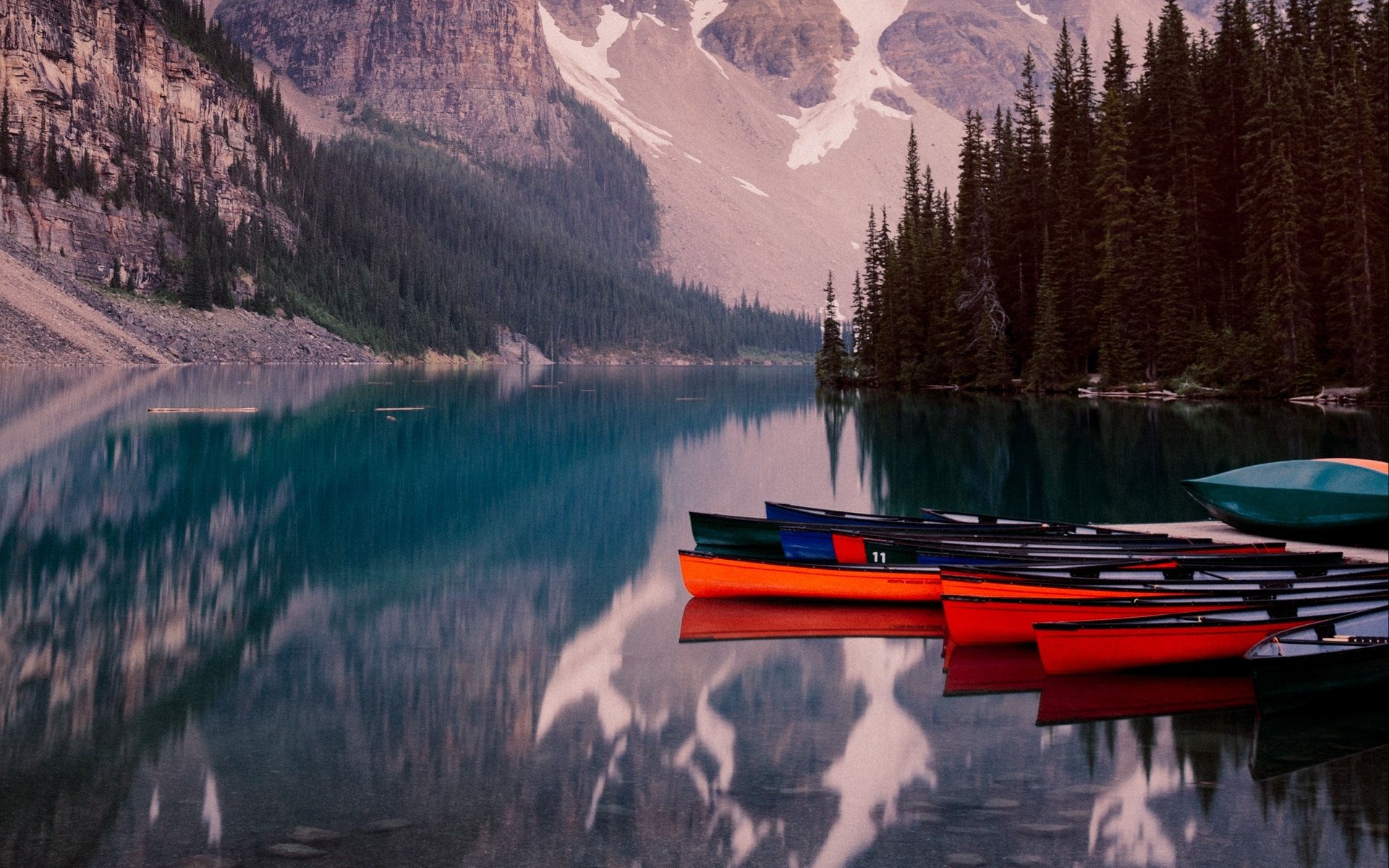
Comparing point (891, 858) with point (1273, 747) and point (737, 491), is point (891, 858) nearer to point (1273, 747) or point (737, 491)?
point (1273, 747)

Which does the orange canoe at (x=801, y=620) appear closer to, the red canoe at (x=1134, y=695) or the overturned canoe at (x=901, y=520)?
the red canoe at (x=1134, y=695)

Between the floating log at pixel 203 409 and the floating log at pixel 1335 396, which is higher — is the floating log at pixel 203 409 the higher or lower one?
the higher one

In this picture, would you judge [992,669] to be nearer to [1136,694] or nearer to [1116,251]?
[1136,694]

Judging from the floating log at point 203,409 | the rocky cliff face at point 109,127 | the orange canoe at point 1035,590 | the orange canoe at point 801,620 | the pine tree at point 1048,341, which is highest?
the rocky cliff face at point 109,127

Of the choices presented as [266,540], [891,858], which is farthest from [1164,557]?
[266,540]

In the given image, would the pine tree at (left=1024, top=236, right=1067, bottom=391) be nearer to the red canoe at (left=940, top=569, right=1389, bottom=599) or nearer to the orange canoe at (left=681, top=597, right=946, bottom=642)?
the orange canoe at (left=681, top=597, right=946, bottom=642)

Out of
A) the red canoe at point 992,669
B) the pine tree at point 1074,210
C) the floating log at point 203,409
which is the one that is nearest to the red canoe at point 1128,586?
the red canoe at point 992,669

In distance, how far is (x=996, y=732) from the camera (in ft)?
35.3

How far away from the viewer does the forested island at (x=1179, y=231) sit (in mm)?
57438

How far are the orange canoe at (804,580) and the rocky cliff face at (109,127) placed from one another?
395 feet

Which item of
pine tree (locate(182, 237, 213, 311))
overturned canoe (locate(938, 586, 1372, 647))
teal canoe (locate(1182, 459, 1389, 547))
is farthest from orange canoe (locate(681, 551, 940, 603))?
pine tree (locate(182, 237, 213, 311))

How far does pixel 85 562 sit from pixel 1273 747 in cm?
1715

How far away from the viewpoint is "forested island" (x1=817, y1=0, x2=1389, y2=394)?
57438mm

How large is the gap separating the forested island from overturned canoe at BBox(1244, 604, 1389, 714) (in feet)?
157
